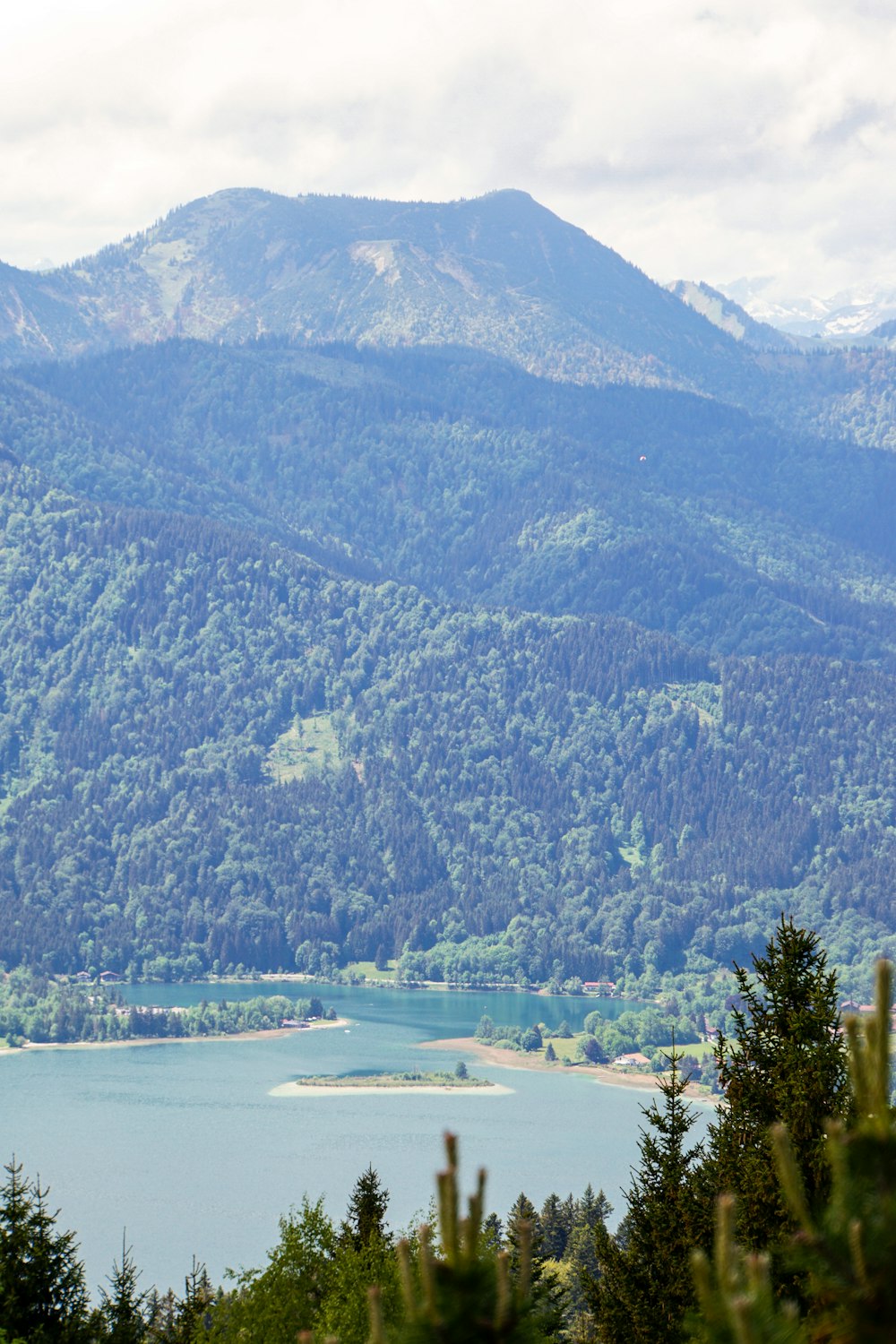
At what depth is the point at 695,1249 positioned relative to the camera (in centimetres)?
1714

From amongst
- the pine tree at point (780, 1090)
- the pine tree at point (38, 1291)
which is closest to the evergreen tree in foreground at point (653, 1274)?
the pine tree at point (780, 1090)

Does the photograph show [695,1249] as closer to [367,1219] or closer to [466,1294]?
[466,1294]

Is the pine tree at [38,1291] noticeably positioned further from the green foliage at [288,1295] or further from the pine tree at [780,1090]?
the pine tree at [780,1090]

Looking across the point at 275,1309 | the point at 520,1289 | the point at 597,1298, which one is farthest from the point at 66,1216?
the point at 520,1289

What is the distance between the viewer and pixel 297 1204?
147875 millimetres

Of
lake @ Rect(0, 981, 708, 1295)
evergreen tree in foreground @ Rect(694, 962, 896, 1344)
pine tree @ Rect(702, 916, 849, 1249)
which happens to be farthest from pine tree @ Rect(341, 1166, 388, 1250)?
lake @ Rect(0, 981, 708, 1295)

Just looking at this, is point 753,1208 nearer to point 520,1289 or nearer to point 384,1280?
point 384,1280

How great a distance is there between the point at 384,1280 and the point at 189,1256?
9221cm

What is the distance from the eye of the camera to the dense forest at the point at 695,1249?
28.8 feet

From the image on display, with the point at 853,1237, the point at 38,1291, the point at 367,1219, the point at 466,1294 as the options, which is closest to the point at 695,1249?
the point at 466,1294

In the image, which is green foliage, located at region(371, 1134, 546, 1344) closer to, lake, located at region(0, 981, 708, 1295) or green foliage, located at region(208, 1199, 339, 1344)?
green foliage, located at region(208, 1199, 339, 1344)

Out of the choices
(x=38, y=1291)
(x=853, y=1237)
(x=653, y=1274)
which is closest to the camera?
(x=853, y=1237)

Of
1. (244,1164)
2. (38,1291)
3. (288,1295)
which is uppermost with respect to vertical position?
(38,1291)

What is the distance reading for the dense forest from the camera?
878cm
